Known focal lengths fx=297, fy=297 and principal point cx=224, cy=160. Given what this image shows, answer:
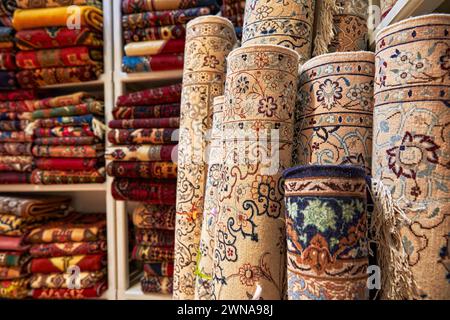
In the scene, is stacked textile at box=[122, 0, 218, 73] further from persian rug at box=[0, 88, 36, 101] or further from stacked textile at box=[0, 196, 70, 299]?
stacked textile at box=[0, 196, 70, 299]

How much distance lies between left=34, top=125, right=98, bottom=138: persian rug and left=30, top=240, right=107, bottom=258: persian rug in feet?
1.21

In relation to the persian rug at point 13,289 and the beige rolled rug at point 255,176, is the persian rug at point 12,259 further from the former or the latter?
the beige rolled rug at point 255,176

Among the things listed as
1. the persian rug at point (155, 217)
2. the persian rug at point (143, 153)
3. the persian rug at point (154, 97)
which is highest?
the persian rug at point (154, 97)

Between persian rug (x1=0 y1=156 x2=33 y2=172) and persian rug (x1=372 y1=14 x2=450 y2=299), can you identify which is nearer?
persian rug (x1=372 y1=14 x2=450 y2=299)

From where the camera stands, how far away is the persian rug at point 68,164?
998 mm

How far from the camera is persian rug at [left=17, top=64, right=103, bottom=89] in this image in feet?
3.25

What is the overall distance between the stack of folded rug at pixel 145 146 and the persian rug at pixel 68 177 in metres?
0.08

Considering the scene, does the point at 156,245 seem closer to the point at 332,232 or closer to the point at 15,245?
the point at 15,245

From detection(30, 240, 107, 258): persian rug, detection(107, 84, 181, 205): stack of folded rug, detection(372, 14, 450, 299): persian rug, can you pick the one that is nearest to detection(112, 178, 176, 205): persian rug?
detection(107, 84, 181, 205): stack of folded rug

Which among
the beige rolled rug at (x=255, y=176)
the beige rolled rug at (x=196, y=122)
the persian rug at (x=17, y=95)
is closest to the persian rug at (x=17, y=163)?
the persian rug at (x=17, y=95)

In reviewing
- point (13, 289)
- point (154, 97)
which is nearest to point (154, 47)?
point (154, 97)

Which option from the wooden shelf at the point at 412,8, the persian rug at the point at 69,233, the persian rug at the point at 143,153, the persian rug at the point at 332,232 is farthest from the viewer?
the persian rug at the point at 69,233

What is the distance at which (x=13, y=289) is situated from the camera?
3.27 feet
